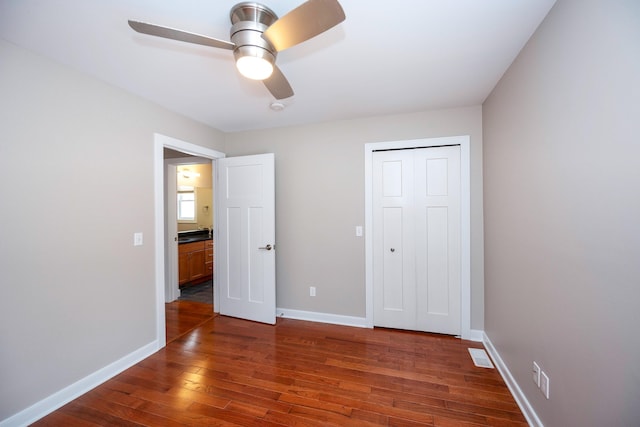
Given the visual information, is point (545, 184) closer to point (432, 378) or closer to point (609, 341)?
point (609, 341)

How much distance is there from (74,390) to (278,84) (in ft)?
8.70

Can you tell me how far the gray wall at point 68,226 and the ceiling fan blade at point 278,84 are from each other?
1.50 meters

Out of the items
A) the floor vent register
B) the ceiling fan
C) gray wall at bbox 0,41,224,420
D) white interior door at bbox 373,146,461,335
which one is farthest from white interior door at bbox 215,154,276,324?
the floor vent register

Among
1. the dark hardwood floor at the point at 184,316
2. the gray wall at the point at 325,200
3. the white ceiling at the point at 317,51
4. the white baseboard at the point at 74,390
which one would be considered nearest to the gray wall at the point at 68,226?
the white baseboard at the point at 74,390

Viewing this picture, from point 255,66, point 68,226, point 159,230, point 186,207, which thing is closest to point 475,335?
point 255,66

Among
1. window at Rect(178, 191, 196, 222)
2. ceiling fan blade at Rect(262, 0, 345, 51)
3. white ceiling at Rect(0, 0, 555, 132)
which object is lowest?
window at Rect(178, 191, 196, 222)

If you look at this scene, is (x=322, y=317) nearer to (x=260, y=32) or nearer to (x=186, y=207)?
(x=260, y=32)

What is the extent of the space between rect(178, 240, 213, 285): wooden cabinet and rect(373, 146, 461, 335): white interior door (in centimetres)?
343

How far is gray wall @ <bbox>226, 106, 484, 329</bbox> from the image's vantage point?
2.84m

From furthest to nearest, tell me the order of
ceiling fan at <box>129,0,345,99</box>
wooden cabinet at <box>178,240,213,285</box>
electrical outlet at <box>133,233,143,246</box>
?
wooden cabinet at <box>178,240,213,285</box> < electrical outlet at <box>133,233,143,246</box> < ceiling fan at <box>129,0,345,99</box>

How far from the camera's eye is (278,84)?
62.8 inches

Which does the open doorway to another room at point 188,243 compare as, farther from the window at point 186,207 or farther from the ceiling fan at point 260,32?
the ceiling fan at point 260,32

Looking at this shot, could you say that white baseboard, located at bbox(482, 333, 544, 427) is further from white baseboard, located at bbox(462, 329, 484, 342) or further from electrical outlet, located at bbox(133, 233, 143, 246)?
electrical outlet, located at bbox(133, 233, 143, 246)

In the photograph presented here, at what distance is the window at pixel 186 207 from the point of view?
5863 mm
